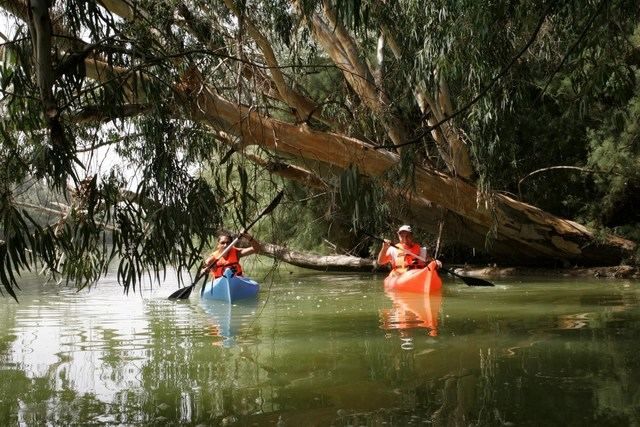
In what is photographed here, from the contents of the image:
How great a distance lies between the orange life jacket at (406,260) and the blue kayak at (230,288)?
1992mm

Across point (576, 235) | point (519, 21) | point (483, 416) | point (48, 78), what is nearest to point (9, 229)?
point (48, 78)

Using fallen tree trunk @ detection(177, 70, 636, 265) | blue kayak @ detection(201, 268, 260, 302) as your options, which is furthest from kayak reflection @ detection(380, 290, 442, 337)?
blue kayak @ detection(201, 268, 260, 302)

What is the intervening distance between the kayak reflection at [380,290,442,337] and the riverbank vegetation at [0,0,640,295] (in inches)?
38.8

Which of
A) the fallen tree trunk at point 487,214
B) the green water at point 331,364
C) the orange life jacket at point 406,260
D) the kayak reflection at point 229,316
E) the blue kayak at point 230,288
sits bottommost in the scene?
the green water at point 331,364

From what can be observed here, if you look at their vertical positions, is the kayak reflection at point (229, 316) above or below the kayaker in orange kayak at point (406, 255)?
below

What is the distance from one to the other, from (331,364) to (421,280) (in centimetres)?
511

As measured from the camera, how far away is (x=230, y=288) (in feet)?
32.1

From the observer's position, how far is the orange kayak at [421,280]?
986 centimetres

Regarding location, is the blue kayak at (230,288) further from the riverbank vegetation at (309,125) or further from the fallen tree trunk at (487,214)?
the fallen tree trunk at (487,214)

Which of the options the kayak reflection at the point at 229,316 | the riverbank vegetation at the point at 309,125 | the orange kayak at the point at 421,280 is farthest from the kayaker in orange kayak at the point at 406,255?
the kayak reflection at the point at 229,316

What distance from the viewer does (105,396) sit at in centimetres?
411

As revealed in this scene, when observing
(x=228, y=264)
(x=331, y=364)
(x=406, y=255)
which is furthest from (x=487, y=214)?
(x=331, y=364)

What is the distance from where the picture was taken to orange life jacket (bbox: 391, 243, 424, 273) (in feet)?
34.6

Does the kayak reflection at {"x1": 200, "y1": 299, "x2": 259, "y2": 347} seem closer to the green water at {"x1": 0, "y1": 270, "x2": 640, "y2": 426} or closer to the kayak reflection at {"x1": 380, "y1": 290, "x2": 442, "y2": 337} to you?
the green water at {"x1": 0, "y1": 270, "x2": 640, "y2": 426}
